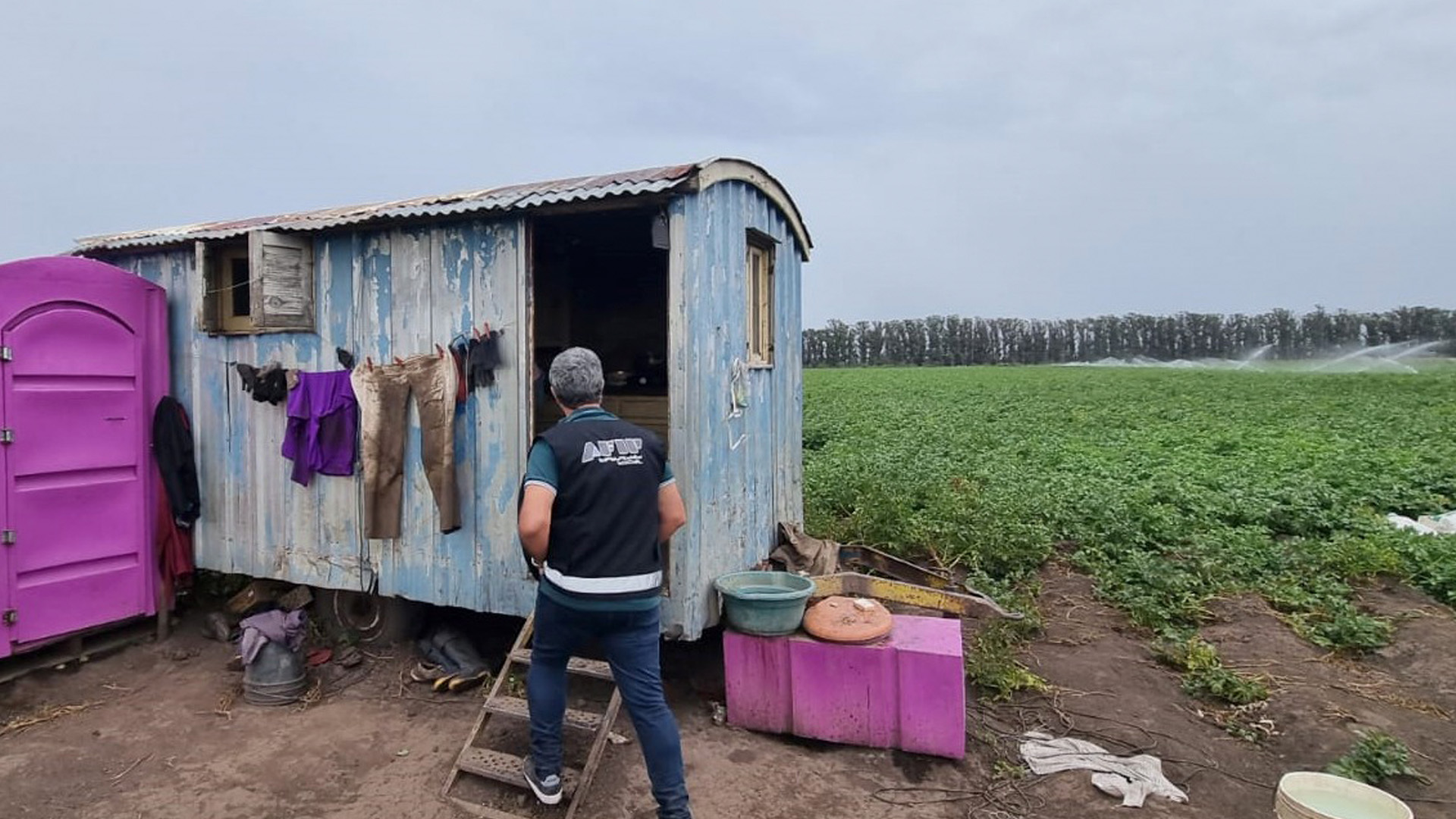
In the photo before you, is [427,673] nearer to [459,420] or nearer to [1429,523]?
[459,420]

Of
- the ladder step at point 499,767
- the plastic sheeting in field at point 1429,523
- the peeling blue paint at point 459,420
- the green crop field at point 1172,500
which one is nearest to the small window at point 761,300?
the peeling blue paint at point 459,420

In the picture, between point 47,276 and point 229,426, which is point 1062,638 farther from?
point 47,276

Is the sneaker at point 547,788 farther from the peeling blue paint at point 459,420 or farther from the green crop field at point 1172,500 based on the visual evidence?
the green crop field at point 1172,500

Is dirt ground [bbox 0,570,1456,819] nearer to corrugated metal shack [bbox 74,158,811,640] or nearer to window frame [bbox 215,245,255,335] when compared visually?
corrugated metal shack [bbox 74,158,811,640]

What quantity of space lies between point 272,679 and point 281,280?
2628 mm

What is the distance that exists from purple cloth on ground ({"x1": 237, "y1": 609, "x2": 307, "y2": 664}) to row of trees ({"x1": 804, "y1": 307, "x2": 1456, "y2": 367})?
6250 centimetres

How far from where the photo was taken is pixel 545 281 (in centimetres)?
823

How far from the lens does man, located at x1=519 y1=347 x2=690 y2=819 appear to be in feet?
10.8

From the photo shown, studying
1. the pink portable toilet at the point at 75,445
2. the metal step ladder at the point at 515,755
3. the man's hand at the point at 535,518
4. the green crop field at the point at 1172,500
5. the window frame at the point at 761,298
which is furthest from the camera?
the green crop field at the point at 1172,500

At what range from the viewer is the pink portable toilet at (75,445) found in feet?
16.3

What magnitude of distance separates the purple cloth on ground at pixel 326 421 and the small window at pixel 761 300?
278cm

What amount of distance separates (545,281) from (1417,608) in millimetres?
8121

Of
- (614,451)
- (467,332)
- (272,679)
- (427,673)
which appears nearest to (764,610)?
(614,451)

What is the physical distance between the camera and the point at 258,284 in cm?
520
